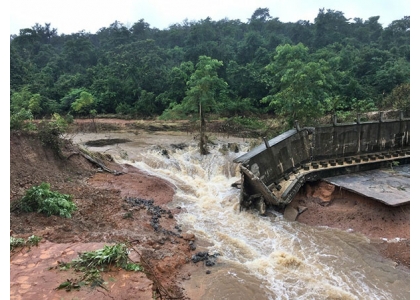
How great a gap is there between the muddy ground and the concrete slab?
0.26m

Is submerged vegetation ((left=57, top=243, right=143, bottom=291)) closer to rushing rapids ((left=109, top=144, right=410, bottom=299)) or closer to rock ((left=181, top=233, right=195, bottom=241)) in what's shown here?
rushing rapids ((left=109, top=144, right=410, bottom=299))

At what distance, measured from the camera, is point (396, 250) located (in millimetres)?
7375

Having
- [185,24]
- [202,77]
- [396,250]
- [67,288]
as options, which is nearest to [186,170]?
[202,77]

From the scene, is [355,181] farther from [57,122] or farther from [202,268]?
[57,122]

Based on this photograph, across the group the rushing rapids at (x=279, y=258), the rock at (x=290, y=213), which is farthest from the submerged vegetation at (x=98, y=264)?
the rock at (x=290, y=213)

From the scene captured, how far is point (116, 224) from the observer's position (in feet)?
26.2

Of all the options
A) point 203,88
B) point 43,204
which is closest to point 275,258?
point 43,204

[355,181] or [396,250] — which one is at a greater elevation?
[355,181]

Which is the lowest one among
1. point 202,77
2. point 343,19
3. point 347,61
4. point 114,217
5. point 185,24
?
point 114,217

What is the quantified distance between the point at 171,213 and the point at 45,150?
5460 millimetres

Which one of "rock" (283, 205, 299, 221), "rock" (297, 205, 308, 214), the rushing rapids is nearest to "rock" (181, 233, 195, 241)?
the rushing rapids

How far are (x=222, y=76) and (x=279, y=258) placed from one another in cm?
2739

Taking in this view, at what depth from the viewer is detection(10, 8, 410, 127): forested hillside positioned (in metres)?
16.5

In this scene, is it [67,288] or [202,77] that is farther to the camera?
[202,77]
